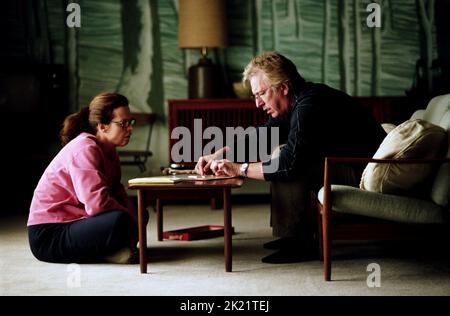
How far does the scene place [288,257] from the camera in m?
3.50

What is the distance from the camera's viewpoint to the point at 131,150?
6.14m

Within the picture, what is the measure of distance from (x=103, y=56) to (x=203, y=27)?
0.95m

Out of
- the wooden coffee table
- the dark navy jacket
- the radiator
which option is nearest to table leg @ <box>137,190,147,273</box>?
the wooden coffee table

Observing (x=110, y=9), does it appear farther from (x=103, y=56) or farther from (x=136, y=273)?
(x=136, y=273)

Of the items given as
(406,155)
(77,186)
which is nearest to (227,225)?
(77,186)

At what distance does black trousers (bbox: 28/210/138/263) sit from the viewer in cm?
336

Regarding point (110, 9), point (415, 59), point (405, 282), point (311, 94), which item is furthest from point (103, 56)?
point (405, 282)

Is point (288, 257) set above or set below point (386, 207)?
below

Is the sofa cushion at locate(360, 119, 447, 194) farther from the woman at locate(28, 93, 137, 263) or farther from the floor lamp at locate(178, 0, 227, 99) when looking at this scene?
the floor lamp at locate(178, 0, 227, 99)

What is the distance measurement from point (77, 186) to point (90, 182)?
7 cm

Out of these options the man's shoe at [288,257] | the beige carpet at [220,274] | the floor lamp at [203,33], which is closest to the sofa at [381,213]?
the beige carpet at [220,274]

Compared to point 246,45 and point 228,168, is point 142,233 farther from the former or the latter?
point 246,45

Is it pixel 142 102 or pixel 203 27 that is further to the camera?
pixel 142 102

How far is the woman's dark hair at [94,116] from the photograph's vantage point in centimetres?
349
